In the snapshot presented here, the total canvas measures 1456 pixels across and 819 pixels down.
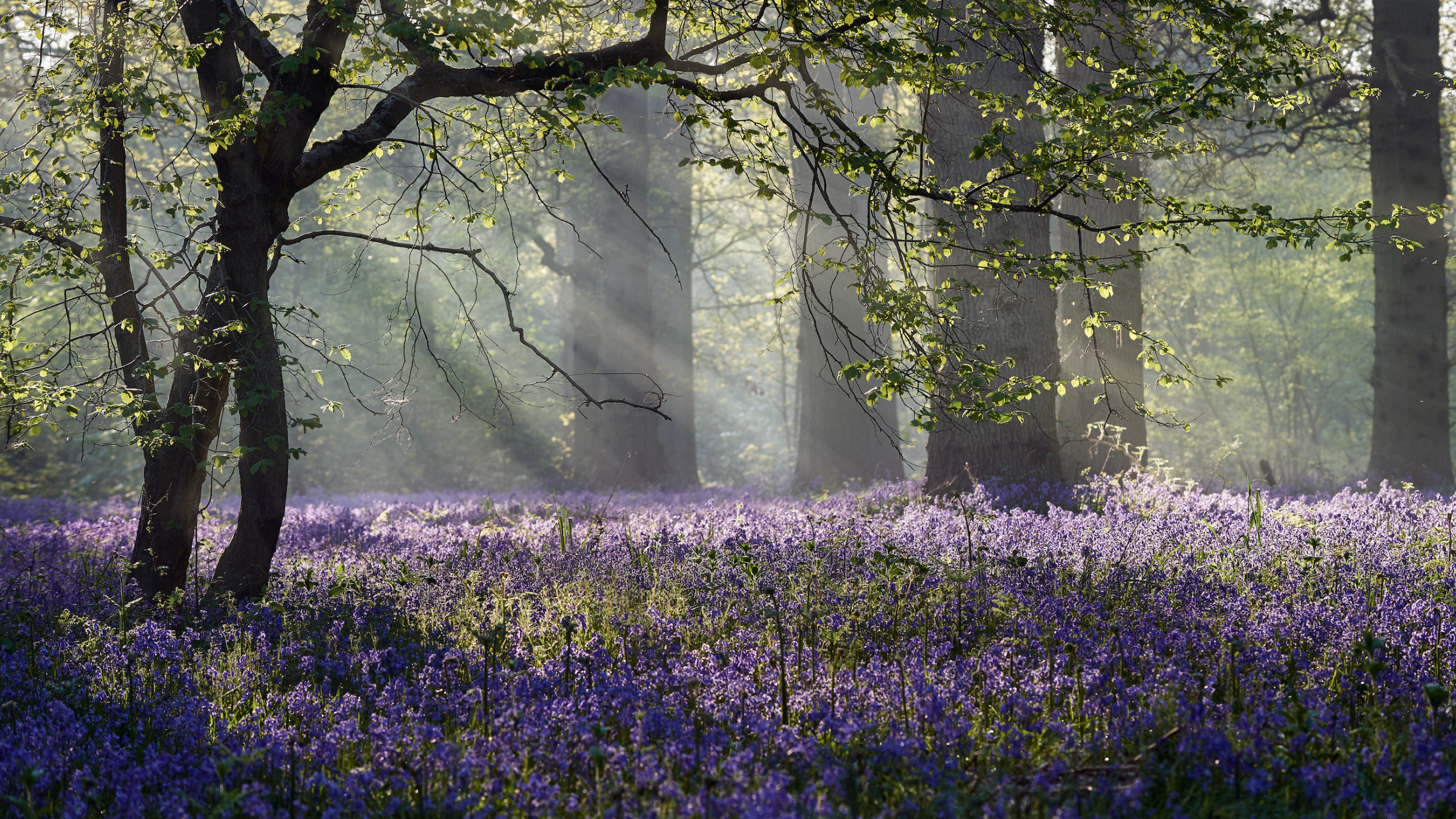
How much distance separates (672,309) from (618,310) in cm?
181

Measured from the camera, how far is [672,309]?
68.3 ft

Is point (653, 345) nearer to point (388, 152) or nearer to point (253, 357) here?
point (388, 152)

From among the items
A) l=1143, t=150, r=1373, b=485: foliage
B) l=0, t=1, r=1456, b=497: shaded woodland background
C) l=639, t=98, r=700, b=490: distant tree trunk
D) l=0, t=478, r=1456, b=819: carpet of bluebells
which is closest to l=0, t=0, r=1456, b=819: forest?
l=0, t=478, r=1456, b=819: carpet of bluebells

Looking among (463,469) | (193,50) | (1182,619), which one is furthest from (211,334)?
(463,469)

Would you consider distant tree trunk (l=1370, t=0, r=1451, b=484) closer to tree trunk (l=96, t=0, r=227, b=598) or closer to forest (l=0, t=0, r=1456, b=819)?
forest (l=0, t=0, r=1456, b=819)

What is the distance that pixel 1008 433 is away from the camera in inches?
417

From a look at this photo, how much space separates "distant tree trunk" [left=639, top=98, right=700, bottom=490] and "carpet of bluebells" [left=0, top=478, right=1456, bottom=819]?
13.3 m

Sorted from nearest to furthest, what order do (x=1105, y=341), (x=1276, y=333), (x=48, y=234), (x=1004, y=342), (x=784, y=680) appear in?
(x=784, y=680) → (x=48, y=234) → (x=1004, y=342) → (x=1105, y=341) → (x=1276, y=333)

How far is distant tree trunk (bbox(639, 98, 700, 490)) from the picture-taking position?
2014 cm

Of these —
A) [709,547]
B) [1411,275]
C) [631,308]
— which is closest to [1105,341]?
[1411,275]

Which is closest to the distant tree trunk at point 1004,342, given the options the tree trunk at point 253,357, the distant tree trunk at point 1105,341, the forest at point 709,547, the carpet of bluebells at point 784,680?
the forest at point 709,547

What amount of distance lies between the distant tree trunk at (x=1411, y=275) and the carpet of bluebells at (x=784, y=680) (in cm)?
843

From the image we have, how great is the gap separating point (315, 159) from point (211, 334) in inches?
50.7

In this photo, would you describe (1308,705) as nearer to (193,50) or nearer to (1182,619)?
(1182,619)
